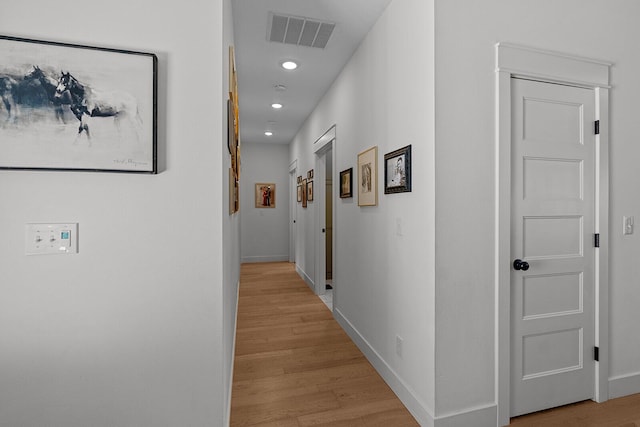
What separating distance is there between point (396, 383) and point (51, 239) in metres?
2.05

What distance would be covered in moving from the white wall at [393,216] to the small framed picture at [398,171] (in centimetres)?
5

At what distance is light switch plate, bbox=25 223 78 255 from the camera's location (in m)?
1.22

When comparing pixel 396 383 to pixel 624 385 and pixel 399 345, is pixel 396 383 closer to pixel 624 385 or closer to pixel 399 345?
Result: pixel 399 345

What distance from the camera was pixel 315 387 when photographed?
7.21ft

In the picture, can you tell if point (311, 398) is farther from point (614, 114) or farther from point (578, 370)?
point (614, 114)

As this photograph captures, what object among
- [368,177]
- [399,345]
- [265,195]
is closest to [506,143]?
[368,177]

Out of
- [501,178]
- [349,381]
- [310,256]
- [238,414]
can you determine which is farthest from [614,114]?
[310,256]

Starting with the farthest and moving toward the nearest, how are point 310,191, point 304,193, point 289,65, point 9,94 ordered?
point 304,193 → point 310,191 → point 289,65 → point 9,94

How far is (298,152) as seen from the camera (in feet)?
19.5

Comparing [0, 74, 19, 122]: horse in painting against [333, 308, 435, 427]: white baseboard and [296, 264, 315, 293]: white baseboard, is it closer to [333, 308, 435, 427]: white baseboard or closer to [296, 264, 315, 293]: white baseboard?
[333, 308, 435, 427]: white baseboard

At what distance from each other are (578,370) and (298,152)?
193 inches

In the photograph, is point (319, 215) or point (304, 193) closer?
point (319, 215)

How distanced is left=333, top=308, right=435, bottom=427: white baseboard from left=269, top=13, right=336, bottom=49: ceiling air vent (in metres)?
2.56

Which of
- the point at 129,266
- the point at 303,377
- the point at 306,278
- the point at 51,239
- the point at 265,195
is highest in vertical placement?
the point at 265,195
